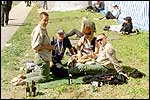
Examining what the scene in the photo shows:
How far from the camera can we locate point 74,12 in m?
24.2

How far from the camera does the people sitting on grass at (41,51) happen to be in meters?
8.02

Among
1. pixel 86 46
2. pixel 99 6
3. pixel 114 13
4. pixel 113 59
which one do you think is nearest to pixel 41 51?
pixel 86 46

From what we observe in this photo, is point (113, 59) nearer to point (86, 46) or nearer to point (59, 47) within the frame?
point (86, 46)

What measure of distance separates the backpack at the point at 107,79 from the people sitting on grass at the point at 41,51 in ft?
2.64

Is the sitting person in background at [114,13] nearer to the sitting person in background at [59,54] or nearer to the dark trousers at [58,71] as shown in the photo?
the sitting person in background at [59,54]

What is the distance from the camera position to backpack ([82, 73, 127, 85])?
27.2ft

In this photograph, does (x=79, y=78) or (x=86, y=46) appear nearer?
(x=79, y=78)

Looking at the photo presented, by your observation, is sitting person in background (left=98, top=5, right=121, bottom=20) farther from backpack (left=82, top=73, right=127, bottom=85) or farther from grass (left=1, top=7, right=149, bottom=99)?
backpack (left=82, top=73, right=127, bottom=85)

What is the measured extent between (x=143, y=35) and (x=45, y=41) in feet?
23.2

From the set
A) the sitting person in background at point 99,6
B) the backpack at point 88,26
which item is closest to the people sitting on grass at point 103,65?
the backpack at point 88,26

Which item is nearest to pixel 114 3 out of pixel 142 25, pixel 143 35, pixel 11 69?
pixel 142 25

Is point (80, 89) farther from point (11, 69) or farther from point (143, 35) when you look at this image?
point (143, 35)

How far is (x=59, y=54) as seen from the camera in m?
9.11

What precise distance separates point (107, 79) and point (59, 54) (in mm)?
1349
